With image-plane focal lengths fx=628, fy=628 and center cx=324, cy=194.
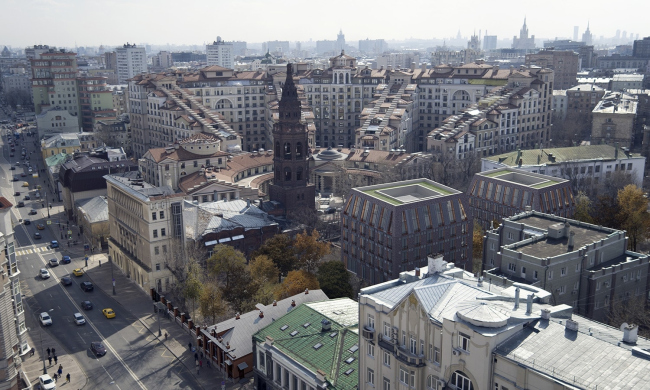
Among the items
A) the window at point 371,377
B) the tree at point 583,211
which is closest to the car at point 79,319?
the window at point 371,377

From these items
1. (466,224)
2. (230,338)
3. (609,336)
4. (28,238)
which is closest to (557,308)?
(609,336)

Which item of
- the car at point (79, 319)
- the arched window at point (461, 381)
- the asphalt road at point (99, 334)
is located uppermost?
the arched window at point (461, 381)

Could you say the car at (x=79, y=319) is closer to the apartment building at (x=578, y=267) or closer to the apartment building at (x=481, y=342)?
the apartment building at (x=481, y=342)

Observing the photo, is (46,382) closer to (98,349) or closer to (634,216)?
(98,349)

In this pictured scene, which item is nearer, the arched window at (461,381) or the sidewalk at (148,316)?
the arched window at (461,381)

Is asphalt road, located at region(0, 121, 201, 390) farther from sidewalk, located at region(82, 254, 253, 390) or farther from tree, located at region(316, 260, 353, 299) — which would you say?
tree, located at region(316, 260, 353, 299)

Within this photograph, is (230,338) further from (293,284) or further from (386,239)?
(386,239)

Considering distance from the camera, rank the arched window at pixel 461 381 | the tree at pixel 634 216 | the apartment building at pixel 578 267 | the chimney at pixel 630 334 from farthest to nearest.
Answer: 1. the tree at pixel 634 216
2. the apartment building at pixel 578 267
3. the chimney at pixel 630 334
4. the arched window at pixel 461 381
